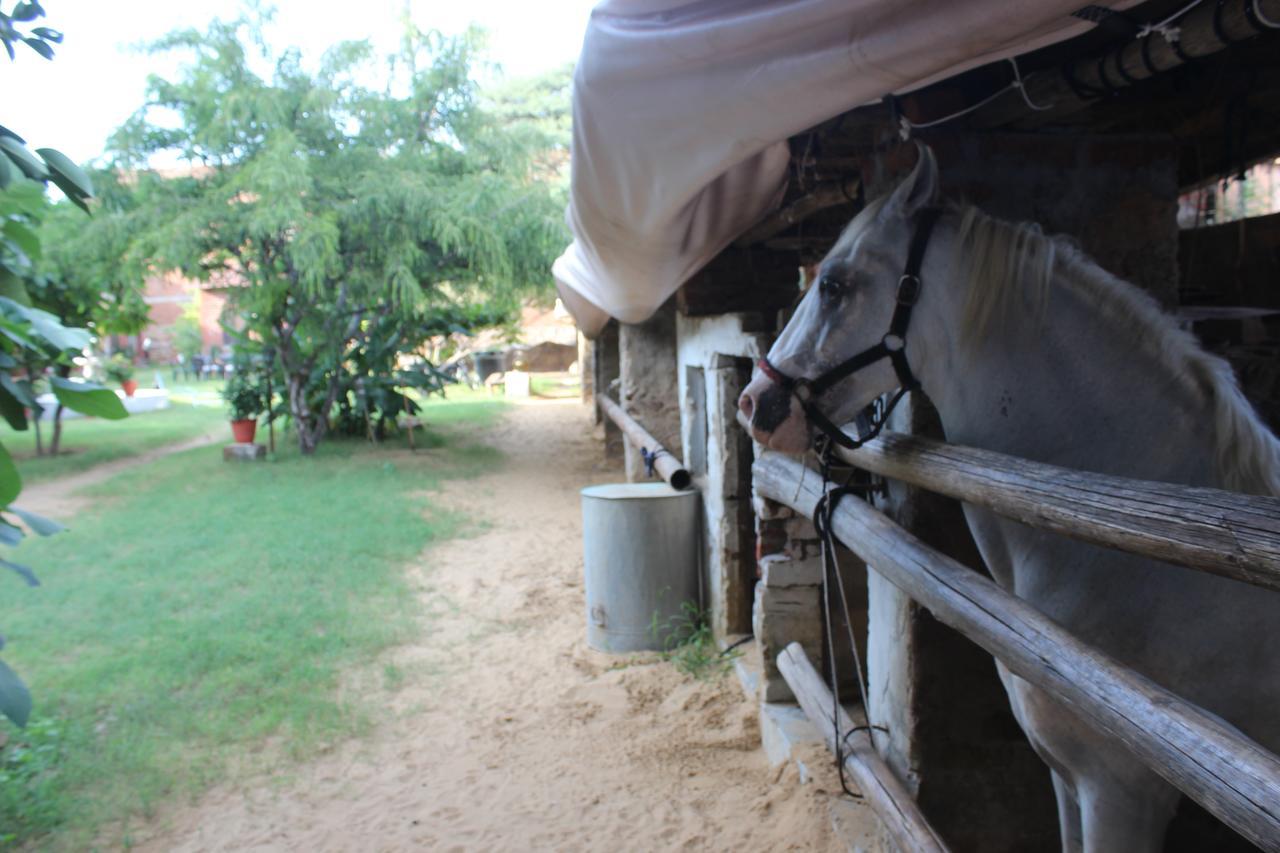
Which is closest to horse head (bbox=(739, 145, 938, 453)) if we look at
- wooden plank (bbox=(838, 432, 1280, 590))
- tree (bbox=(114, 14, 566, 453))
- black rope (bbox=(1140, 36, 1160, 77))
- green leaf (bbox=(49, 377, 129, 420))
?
wooden plank (bbox=(838, 432, 1280, 590))

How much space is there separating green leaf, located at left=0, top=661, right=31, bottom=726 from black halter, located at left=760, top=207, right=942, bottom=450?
215 centimetres

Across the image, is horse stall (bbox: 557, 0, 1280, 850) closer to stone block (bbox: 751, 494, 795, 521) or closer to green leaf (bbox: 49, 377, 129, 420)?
stone block (bbox: 751, 494, 795, 521)

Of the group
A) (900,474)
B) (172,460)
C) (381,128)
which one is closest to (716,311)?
(900,474)

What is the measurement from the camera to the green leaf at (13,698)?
228 cm

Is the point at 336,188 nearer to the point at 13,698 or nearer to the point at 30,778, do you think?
the point at 30,778

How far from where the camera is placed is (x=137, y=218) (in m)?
11.5

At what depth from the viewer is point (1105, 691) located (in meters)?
1.54

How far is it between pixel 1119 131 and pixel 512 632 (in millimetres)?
5040

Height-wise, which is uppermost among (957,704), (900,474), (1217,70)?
(1217,70)

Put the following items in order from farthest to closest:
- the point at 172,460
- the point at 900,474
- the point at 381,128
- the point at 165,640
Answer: the point at 172,460
the point at 381,128
the point at 165,640
the point at 900,474

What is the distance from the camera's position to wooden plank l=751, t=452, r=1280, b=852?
1.22 metres

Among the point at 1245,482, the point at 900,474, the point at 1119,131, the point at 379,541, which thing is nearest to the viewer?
the point at 1245,482

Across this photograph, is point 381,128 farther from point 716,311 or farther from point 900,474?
point 900,474

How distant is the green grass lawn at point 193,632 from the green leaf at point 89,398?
2.58 meters
